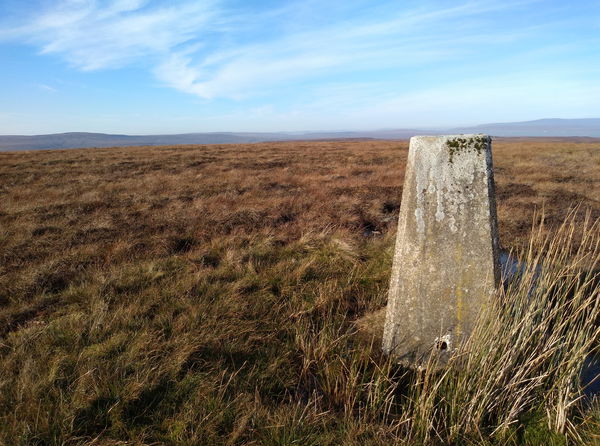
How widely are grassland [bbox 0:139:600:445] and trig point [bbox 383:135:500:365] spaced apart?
44 centimetres

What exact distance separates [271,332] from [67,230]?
5.93 meters

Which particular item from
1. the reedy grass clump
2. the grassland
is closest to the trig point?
the reedy grass clump

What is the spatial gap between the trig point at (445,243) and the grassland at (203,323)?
437 mm

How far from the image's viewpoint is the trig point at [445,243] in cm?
270

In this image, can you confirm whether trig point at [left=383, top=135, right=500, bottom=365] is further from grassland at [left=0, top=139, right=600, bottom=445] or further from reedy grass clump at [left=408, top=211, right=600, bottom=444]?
grassland at [left=0, top=139, right=600, bottom=445]

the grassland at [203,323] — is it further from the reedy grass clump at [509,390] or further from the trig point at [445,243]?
the trig point at [445,243]

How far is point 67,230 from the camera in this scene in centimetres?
717

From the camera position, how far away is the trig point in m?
2.70

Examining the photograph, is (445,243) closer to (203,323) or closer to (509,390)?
(509,390)

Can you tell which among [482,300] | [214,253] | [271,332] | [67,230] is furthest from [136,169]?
[482,300]

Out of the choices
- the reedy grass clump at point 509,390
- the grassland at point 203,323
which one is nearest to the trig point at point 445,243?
the reedy grass clump at point 509,390

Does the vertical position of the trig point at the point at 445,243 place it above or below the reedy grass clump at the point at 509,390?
above

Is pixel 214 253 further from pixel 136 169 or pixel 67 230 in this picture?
pixel 136 169

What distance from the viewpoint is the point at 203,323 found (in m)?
3.47
